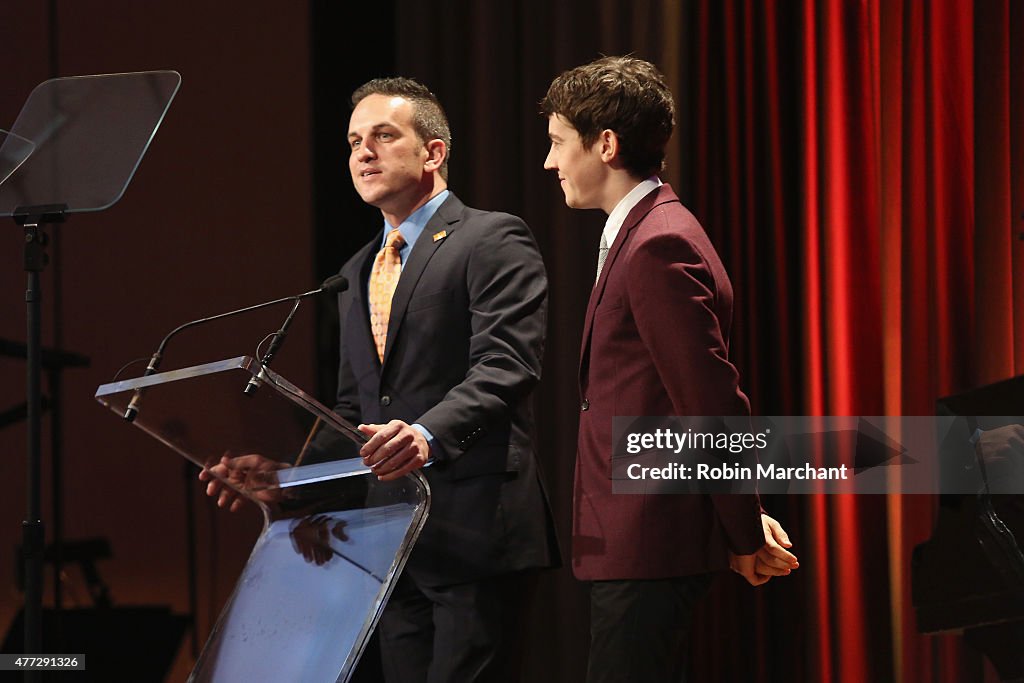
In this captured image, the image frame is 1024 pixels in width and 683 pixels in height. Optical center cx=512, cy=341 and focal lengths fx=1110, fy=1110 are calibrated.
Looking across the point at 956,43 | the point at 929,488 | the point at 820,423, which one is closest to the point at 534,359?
the point at 820,423

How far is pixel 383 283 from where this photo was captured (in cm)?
235

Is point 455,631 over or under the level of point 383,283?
under

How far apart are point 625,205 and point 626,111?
0.55 feet

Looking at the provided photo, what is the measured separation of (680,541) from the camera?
5.59ft

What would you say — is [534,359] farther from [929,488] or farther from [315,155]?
[315,155]

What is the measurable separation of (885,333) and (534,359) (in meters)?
1.40

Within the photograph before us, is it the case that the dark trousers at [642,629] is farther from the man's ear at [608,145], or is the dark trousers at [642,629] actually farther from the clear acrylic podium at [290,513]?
the man's ear at [608,145]

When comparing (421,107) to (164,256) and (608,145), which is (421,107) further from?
(164,256)

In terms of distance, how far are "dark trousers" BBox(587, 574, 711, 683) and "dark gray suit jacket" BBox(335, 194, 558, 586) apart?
0.38m

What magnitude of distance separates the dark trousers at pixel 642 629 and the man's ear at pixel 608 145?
728mm

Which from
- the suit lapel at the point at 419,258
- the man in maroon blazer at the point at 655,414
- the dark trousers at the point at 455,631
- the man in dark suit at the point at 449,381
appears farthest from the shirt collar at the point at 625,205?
the dark trousers at the point at 455,631

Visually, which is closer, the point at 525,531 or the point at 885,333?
the point at 525,531

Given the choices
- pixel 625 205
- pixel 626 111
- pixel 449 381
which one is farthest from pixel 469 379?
pixel 626 111

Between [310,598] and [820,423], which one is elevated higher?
[820,423]
